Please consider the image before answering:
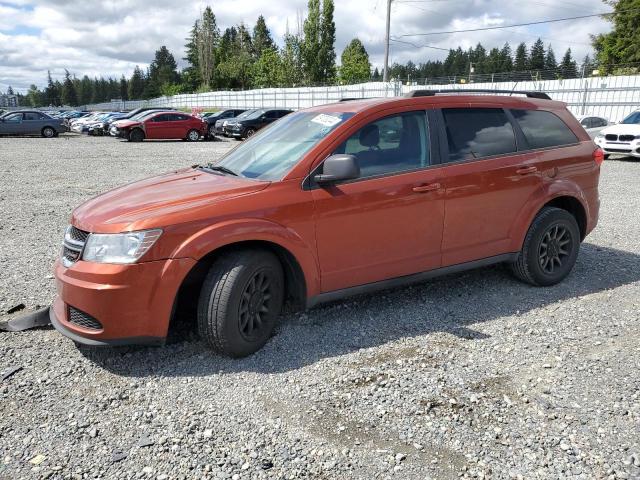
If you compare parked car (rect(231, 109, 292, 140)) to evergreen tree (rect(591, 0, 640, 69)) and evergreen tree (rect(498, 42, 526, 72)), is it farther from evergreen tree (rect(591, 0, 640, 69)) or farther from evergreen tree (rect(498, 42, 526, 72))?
evergreen tree (rect(498, 42, 526, 72))

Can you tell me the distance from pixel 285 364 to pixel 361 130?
1813 millimetres

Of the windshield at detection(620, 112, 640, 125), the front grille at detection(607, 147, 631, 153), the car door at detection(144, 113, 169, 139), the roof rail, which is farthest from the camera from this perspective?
the car door at detection(144, 113, 169, 139)

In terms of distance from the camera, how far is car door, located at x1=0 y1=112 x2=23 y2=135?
2742 centimetres

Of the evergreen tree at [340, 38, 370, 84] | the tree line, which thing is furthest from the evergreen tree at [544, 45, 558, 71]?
the evergreen tree at [340, 38, 370, 84]

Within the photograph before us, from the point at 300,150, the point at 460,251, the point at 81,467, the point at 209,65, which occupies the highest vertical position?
the point at 209,65

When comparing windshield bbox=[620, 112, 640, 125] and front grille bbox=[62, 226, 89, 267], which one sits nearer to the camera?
front grille bbox=[62, 226, 89, 267]

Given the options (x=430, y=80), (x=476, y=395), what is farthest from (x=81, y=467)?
(x=430, y=80)

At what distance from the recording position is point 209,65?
88062 mm

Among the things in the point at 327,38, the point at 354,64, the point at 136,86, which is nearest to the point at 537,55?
the point at 354,64

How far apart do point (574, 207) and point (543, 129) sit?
2.81ft

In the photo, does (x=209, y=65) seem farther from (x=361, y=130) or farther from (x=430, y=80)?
(x=361, y=130)

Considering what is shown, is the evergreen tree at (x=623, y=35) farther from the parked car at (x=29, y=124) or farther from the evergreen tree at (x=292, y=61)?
the parked car at (x=29, y=124)

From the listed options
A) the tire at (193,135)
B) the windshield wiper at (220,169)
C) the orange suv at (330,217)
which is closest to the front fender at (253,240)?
the orange suv at (330,217)

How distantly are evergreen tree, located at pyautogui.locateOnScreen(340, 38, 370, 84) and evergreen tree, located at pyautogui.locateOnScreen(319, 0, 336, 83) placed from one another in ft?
10.5
